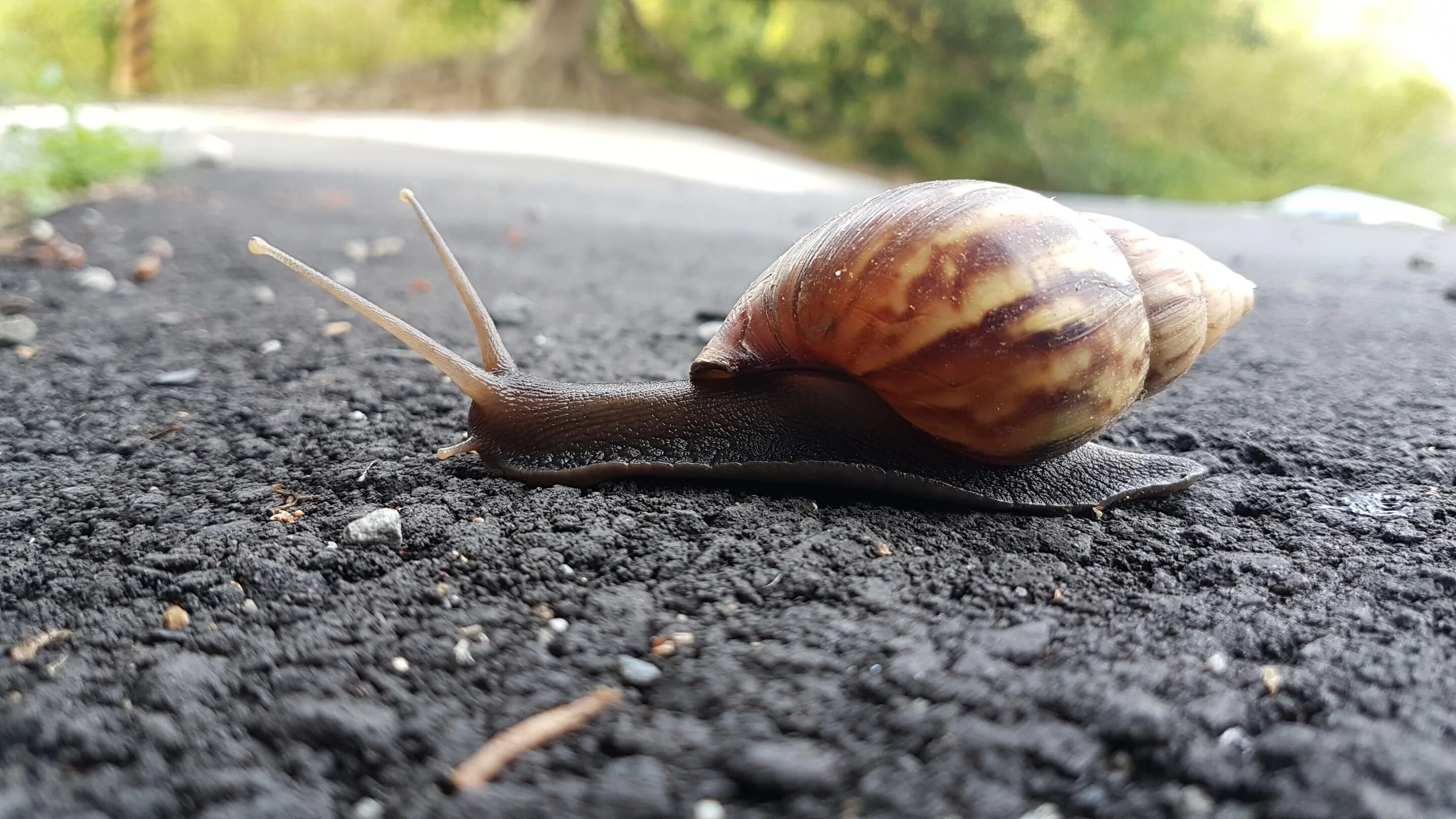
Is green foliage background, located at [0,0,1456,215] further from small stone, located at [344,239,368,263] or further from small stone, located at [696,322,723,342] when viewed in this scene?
small stone, located at [696,322,723,342]

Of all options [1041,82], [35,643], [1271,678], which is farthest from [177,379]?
[1041,82]

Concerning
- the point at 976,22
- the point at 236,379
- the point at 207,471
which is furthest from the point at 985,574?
the point at 976,22

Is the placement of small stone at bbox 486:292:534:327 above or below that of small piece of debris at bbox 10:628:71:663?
above

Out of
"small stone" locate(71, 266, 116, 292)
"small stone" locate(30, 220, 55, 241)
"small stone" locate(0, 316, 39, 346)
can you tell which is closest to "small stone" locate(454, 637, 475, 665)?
"small stone" locate(0, 316, 39, 346)

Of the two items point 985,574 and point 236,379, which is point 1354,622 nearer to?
point 985,574

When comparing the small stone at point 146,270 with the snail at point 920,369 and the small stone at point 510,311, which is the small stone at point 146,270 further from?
the snail at point 920,369

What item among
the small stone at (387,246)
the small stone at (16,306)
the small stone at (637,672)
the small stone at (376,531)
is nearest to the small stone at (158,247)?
the small stone at (16,306)
